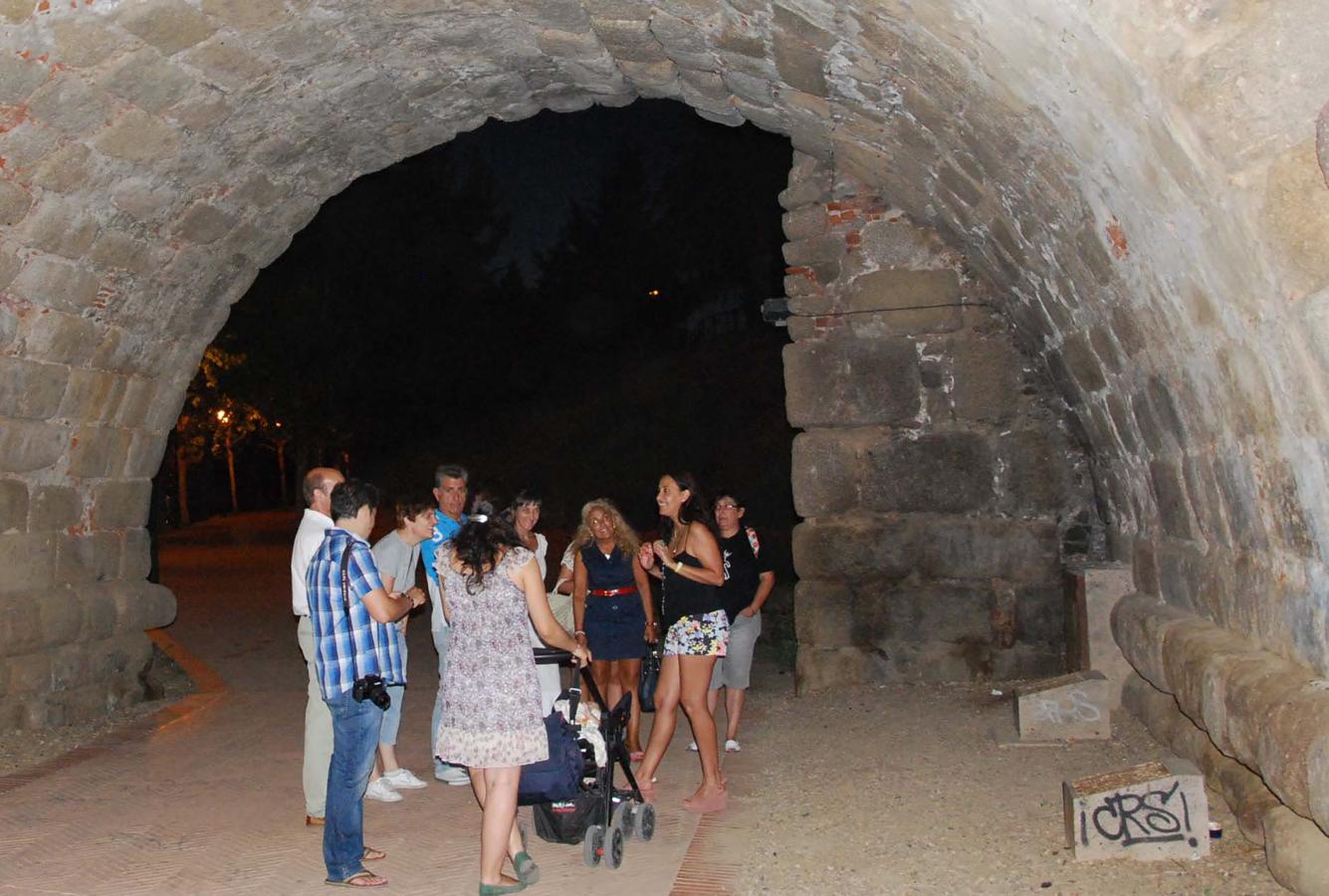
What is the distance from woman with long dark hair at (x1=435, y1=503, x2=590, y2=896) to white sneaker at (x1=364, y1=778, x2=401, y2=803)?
5.43 ft

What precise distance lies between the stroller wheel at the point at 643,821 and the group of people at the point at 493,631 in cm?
49

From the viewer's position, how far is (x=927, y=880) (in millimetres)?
4961

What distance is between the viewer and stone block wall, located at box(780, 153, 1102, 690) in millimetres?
8758

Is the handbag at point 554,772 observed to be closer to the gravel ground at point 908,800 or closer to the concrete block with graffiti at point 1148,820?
Result: the gravel ground at point 908,800

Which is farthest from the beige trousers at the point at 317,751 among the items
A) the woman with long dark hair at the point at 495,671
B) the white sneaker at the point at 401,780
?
the woman with long dark hair at the point at 495,671

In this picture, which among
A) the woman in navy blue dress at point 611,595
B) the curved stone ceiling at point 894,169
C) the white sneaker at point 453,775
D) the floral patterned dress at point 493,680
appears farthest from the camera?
the woman in navy blue dress at point 611,595

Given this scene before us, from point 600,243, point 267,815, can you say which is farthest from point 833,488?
point 600,243

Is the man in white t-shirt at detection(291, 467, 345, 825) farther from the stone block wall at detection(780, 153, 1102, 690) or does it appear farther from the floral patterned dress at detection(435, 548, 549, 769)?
the stone block wall at detection(780, 153, 1102, 690)

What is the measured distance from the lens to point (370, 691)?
4.95 meters

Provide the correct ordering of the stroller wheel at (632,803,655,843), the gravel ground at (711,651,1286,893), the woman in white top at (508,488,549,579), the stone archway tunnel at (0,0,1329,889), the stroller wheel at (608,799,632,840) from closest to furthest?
the stone archway tunnel at (0,0,1329,889) < the gravel ground at (711,651,1286,893) < the stroller wheel at (608,799,632,840) < the stroller wheel at (632,803,655,843) < the woman in white top at (508,488,549,579)

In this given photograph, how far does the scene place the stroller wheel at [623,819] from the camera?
5266 mm

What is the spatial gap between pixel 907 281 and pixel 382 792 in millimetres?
4891

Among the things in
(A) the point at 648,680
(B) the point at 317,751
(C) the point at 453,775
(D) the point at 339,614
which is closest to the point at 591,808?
(D) the point at 339,614

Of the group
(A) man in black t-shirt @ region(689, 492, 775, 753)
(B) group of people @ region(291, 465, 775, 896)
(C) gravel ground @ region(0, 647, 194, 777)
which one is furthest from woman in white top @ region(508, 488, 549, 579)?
(C) gravel ground @ region(0, 647, 194, 777)
